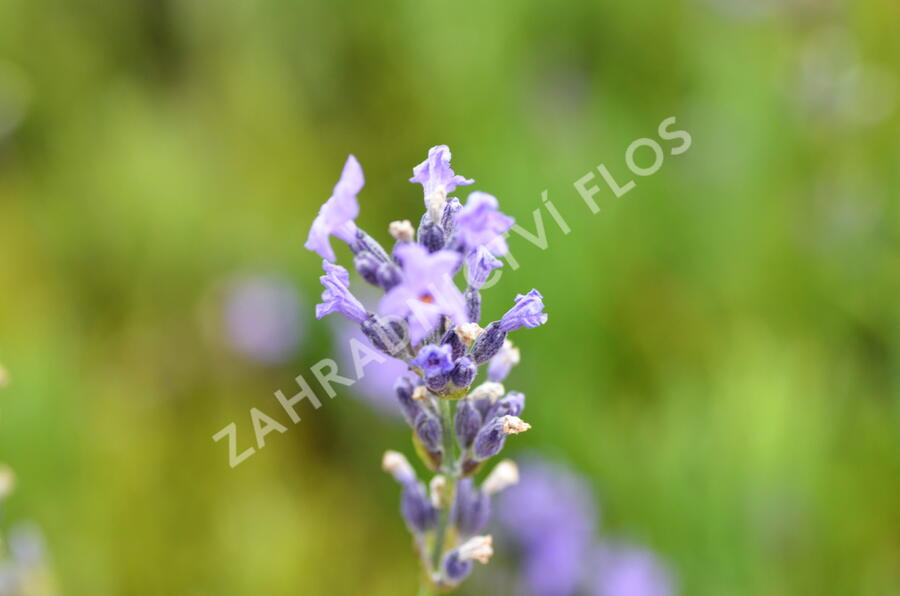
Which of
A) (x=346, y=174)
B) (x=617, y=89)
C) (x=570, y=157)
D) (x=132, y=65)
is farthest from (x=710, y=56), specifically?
(x=346, y=174)

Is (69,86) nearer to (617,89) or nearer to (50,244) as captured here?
(50,244)

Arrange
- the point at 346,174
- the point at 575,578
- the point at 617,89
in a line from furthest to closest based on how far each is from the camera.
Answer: the point at 617,89 → the point at 575,578 → the point at 346,174

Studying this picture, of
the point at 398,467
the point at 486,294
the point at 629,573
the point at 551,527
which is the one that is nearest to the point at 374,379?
the point at 486,294

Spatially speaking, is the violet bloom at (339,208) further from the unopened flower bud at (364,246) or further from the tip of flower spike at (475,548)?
the tip of flower spike at (475,548)

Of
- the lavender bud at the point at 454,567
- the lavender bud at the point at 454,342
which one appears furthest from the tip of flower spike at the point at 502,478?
the lavender bud at the point at 454,342

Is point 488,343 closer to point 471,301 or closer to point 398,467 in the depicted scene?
point 471,301

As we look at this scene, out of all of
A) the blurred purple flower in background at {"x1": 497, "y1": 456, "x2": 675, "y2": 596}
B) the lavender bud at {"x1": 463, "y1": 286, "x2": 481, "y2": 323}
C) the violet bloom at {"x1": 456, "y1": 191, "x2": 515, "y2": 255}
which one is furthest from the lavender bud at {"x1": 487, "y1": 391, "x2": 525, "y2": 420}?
the blurred purple flower in background at {"x1": 497, "y1": 456, "x2": 675, "y2": 596}

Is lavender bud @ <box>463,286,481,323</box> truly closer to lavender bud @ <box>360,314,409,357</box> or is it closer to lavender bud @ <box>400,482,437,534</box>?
Result: lavender bud @ <box>360,314,409,357</box>
